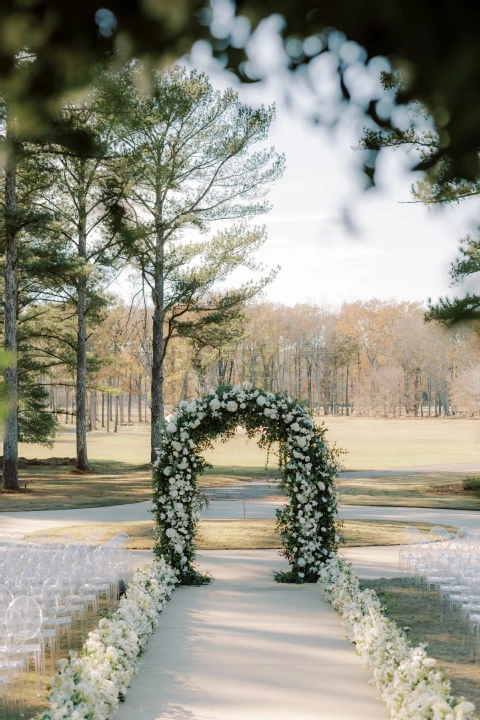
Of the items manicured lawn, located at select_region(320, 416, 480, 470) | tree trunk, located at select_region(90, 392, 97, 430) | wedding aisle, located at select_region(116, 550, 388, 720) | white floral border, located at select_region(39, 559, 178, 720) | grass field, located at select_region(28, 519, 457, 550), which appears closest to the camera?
white floral border, located at select_region(39, 559, 178, 720)

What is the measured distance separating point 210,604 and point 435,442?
48.8m

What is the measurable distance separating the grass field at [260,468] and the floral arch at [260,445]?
6405 millimetres

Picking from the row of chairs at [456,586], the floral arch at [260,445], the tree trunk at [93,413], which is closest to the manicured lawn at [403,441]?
the row of chairs at [456,586]

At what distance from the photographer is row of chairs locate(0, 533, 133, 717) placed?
7.27m

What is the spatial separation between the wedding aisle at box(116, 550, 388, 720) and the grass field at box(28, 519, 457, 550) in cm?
446

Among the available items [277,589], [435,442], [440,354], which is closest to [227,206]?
[277,589]

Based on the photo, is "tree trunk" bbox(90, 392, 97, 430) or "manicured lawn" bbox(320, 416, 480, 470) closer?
"manicured lawn" bbox(320, 416, 480, 470)

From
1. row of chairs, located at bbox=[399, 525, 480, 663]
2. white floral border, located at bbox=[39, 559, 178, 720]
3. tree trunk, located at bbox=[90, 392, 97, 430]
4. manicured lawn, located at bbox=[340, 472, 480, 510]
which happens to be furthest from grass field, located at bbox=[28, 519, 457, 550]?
tree trunk, located at bbox=[90, 392, 97, 430]

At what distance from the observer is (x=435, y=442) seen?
57625mm

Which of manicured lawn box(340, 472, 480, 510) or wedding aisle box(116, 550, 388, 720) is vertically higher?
manicured lawn box(340, 472, 480, 510)

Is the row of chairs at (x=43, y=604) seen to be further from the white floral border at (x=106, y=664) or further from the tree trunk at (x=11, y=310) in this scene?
the tree trunk at (x=11, y=310)

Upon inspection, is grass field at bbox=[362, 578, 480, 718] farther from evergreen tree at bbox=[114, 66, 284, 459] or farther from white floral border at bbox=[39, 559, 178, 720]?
evergreen tree at bbox=[114, 66, 284, 459]

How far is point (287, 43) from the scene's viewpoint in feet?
4.75

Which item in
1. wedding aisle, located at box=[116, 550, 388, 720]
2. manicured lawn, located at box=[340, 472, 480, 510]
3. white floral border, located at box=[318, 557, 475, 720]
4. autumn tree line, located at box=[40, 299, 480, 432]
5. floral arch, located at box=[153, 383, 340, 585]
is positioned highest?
autumn tree line, located at box=[40, 299, 480, 432]
